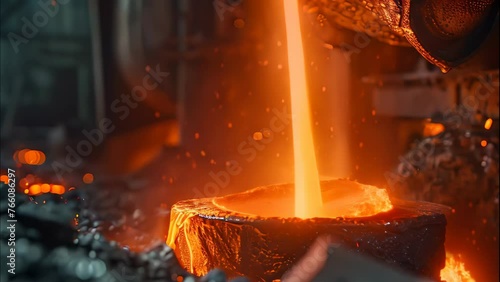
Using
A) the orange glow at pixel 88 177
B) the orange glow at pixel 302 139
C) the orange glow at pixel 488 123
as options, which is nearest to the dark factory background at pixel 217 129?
the orange glow at pixel 488 123

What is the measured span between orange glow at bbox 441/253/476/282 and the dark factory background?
2.29 feet

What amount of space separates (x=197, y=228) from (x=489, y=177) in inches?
79.8

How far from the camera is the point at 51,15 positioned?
9.33 metres

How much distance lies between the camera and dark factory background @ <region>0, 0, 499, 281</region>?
2.95 metres

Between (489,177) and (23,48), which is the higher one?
(23,48)

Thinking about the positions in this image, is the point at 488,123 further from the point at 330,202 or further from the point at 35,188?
the point at 35,188

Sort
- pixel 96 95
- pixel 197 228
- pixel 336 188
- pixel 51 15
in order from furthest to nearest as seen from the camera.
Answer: pixel 51 15 < pixel 96 95 < pixel 336 188 < pixel 197 228

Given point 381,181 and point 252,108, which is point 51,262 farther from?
point 252,108

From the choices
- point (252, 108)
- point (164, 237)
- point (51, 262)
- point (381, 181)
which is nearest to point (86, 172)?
point (252, 108)

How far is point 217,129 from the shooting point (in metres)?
5.42

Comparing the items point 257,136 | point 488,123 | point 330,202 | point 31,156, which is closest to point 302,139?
point 330,202

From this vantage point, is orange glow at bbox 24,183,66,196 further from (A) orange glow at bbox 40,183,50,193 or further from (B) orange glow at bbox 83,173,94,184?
(B) orange glow at bbox 83,173,94,184

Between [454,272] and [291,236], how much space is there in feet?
3.33

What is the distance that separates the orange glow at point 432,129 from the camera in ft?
13.7
